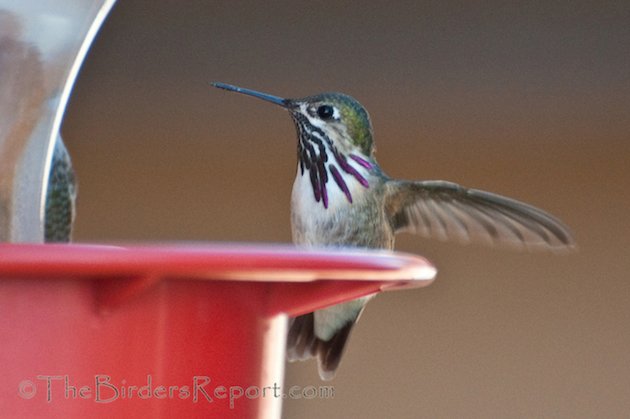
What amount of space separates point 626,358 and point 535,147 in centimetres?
99

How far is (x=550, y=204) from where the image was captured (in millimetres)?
5031

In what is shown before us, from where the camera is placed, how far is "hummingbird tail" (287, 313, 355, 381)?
2326mm

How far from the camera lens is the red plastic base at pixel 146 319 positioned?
101 cm

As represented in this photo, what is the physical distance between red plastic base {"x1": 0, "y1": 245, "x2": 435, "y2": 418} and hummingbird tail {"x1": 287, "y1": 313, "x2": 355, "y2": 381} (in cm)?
110

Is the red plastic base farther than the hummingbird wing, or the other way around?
the hummingbird wing

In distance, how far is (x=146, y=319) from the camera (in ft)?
3.73

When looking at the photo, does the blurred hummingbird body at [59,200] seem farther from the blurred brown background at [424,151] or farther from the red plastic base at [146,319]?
the blurred brown background at [424,151]

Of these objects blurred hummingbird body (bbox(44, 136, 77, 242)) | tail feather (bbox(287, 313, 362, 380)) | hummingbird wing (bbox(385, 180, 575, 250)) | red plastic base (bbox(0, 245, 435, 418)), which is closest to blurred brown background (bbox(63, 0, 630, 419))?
tail feather (bbox(287, 313, 362, 380))

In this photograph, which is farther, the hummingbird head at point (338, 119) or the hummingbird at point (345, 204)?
the hummingbird head at point (338, 119)

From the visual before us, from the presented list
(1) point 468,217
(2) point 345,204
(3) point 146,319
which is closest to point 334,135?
(2) point 345,204

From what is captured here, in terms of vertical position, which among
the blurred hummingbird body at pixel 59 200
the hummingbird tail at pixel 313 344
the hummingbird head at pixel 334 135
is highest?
the hummingbird head at pixel 334 135

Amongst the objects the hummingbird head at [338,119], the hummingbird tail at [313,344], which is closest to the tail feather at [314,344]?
the hummingbird tail at [313,344]

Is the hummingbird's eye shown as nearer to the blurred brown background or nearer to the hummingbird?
the hummingbird

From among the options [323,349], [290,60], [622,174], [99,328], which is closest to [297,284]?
[99,328]
